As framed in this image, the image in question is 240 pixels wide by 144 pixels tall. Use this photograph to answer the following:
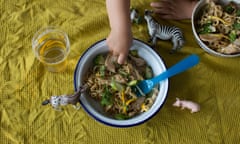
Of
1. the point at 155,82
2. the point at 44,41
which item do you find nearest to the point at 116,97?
the point at 155,82

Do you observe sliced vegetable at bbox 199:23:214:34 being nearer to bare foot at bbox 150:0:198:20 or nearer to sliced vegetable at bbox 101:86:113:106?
bare foot at bbox 150:0:198:20

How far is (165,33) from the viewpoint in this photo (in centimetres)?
74

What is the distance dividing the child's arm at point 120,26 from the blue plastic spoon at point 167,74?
9 centimetres

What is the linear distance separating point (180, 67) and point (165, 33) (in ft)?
0.37

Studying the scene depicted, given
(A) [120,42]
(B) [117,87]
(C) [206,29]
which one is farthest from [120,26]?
(C) [206,29]

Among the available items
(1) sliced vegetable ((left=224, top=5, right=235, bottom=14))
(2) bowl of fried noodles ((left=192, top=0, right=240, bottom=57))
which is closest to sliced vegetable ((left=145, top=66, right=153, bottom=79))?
(2) bowl of fried noodles ((left=192, top=0, right=240, bottom=57))

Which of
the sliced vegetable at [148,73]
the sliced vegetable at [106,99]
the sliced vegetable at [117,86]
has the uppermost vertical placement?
the sliced vegetable at [148,73]

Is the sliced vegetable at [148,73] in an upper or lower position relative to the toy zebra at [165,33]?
lower

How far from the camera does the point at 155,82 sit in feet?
2.23

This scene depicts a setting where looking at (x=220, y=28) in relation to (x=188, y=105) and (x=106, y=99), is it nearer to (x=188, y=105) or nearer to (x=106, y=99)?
(x=188, y=105)

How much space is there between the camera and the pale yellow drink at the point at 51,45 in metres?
0.72

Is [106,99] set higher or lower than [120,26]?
lower

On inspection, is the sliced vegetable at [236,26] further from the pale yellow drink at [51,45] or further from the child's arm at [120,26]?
the pale yellow drink at [51,45]

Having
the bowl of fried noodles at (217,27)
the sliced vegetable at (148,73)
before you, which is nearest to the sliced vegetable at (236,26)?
the bowl of fried noodles at (217,27)
